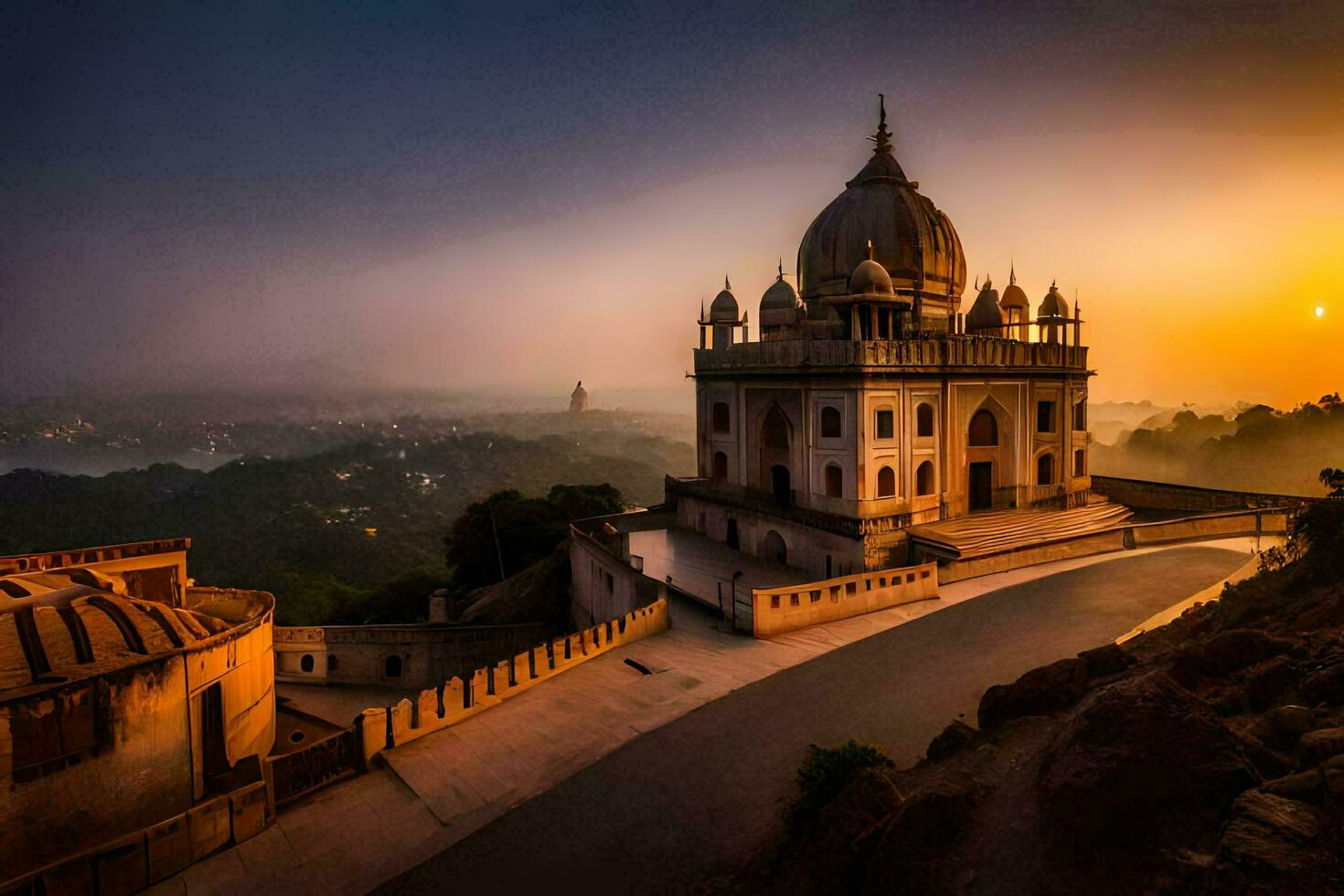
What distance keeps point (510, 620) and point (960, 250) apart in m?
27.3

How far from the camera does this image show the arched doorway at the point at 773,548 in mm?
29688

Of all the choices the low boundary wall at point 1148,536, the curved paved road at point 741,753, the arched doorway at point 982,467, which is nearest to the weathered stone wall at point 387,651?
the arched doorway at point 982,467

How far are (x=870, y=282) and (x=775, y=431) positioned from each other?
742 cm

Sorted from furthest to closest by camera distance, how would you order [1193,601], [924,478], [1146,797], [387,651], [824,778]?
[387,651] < [924,478] < [1193,601] < [824,778] < [1146,797]

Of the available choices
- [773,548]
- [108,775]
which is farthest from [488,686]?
[773,548]

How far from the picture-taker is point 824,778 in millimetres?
9758

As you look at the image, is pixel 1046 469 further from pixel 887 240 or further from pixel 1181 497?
pixel 887 240

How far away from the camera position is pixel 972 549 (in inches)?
998

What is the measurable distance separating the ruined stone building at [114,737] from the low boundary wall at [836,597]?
37.3ft

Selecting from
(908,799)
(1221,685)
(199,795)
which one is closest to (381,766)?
(199,795)

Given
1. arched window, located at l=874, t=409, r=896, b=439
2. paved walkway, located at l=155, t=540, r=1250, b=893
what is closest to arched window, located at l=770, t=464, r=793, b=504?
arched window, located at l=874, t=409, r=896, b=439

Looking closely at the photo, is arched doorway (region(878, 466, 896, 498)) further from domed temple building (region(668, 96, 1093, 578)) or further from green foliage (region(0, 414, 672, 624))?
green foliage (region(0, 414, 672, 624))

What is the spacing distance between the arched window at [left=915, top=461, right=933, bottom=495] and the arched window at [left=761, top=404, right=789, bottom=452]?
17.9 feet

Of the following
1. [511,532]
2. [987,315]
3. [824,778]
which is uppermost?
[987,315]
